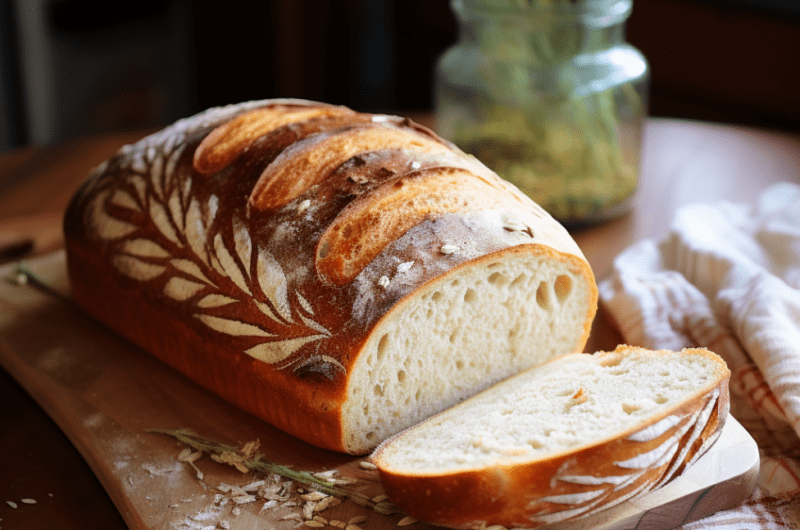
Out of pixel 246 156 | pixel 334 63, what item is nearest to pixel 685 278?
pixel 246 156

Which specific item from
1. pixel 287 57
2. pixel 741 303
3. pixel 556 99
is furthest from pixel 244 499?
pixel 287 57

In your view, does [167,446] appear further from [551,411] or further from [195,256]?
A: [551,411]

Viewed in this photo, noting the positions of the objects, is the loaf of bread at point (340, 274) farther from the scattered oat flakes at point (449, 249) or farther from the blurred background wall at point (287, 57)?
the blurred background wall at point (287, 57)

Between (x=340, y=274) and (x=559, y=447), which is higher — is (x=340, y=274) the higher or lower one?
the higher one

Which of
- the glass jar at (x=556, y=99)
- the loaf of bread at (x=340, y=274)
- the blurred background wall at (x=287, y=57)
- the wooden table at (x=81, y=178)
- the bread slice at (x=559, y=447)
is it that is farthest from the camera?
the blurred background wall at (x=287, y=57)

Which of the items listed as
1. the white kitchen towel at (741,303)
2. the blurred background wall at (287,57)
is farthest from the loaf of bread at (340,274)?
the blurred background wall at (287,57)

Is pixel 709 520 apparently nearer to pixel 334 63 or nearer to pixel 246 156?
pixel 246 156
